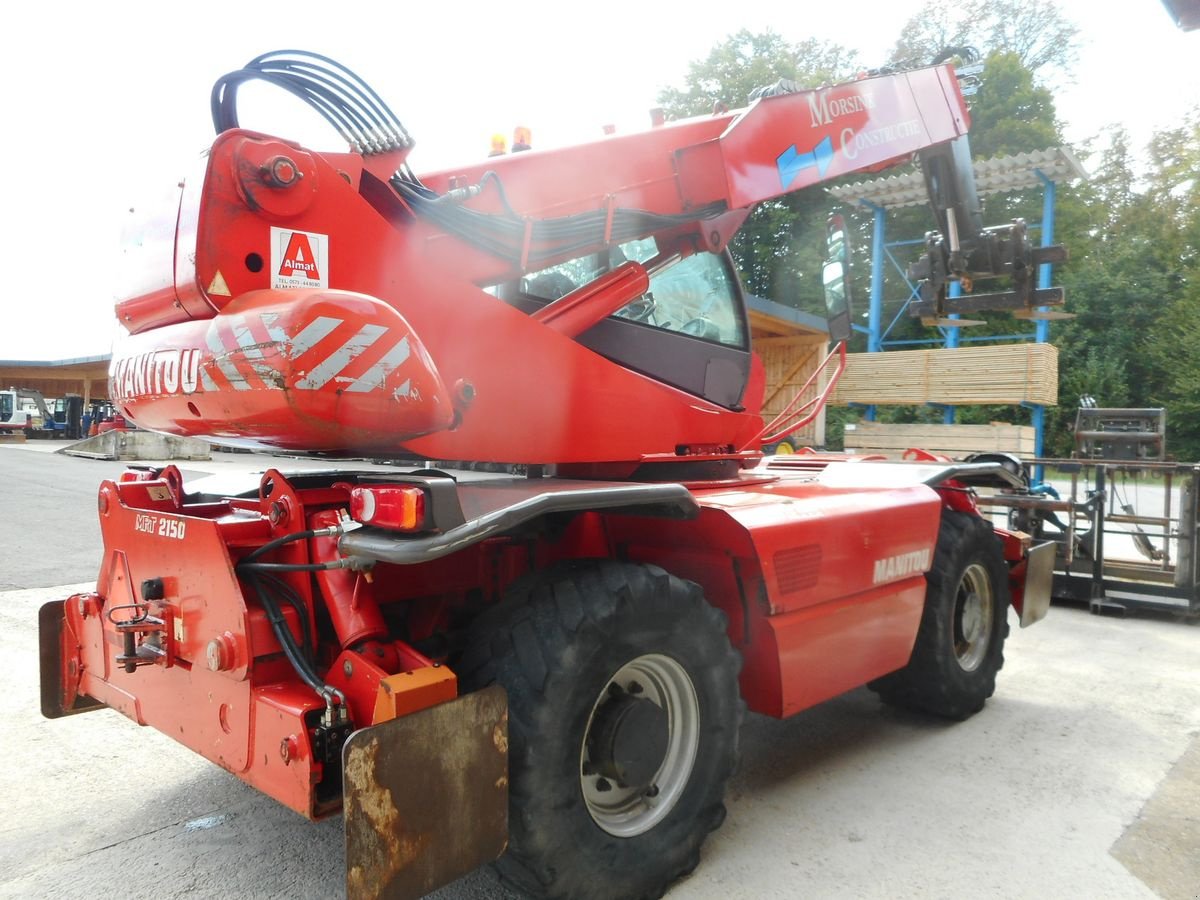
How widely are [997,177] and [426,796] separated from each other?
15.9m

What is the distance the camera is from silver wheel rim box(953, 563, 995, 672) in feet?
16.2

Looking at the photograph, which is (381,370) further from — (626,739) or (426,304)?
(626,739)

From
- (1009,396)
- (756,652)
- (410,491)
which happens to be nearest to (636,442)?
(756,652)

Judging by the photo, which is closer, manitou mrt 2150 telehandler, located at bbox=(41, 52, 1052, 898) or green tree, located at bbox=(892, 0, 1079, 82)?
manitou mrt 2150 telehandler, located at bbox=(41, 52, 1052, 898)

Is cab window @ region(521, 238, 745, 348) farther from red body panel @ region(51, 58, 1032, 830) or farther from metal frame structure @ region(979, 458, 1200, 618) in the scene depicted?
metal frame structure @ region(979, 458, 1200, 618)

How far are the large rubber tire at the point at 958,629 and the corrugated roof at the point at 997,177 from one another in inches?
397

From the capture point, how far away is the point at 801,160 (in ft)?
13.9

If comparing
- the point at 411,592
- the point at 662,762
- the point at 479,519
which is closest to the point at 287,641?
the point at 411,592

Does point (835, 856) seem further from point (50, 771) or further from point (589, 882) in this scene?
point (50, 771)

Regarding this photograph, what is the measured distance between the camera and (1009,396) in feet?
44.1

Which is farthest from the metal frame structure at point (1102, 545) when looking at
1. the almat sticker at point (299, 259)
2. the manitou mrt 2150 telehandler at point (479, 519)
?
the almat sticker at point (299, 259)

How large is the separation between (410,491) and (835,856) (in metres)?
2.10

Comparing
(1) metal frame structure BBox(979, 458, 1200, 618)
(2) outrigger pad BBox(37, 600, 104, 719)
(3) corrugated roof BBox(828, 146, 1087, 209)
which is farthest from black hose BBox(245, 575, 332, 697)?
(3) corrugated roof BBox(828, 146, 1087, 209)

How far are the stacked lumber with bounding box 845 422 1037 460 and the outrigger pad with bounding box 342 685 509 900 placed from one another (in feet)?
35.3
